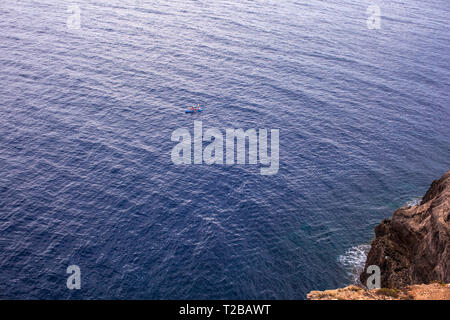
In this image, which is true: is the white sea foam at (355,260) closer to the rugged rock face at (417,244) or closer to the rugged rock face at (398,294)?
the rugged rock face at (417,244)

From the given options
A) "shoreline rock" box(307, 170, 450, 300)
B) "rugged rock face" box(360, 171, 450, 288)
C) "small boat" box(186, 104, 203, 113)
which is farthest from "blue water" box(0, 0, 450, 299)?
"shoreline rock" box(307, 170, 450, 300)

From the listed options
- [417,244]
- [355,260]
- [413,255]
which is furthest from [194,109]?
[413,255]

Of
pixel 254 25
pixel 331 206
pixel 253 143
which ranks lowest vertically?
pixel 331 206

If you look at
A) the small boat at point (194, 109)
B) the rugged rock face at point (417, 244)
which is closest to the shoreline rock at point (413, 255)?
the rugged rock face at point (417, 244)

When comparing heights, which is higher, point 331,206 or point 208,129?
point 208,129

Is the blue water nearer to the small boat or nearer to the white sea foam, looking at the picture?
the white sea foam
